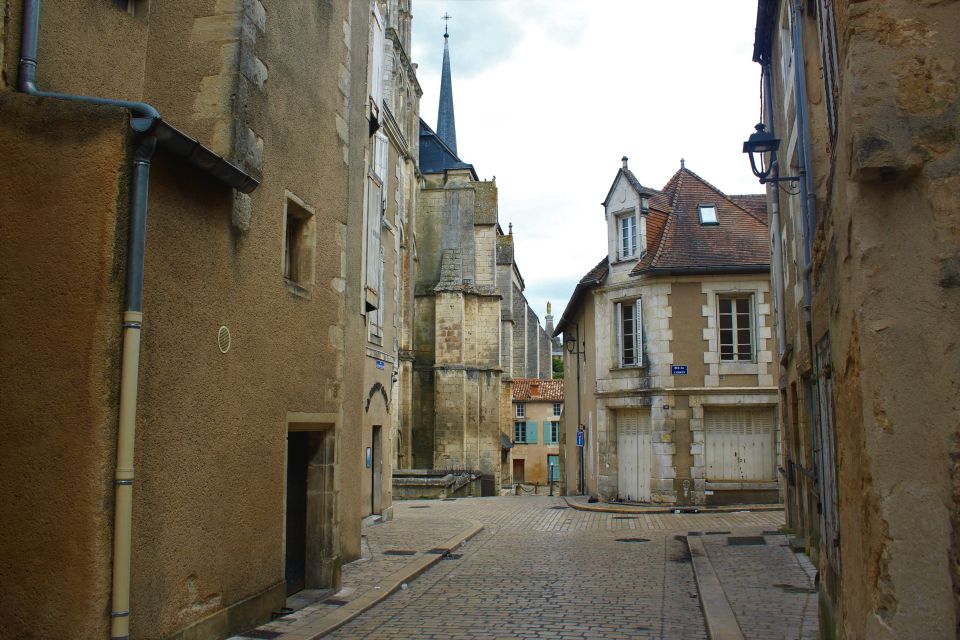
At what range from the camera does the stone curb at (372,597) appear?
680 cm

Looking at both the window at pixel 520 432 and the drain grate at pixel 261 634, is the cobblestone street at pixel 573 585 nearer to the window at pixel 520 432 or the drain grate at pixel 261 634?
the drain grate at pixel 261 634

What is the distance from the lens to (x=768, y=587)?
8.53 m

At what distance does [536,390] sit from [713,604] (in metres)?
42.6

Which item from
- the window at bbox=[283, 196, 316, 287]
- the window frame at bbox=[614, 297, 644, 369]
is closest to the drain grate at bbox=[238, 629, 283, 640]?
the window at bbox=[283, 196, 316, 287]

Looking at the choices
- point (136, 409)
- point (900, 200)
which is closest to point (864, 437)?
point (900, 200)

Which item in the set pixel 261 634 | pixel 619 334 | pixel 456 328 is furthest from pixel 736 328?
pixel 456 328

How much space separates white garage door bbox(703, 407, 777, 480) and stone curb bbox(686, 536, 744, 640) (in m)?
8.21

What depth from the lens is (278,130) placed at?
24.9 ft

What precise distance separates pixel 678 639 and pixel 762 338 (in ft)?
43.6

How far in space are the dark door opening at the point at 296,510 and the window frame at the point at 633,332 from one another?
40.7ft

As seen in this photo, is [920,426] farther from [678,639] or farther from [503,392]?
[503,392]

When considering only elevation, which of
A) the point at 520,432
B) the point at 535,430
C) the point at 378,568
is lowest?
the point at 378,568

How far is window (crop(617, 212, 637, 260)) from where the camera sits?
20672 mm

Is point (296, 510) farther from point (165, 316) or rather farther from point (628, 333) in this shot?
point (628, 333)
